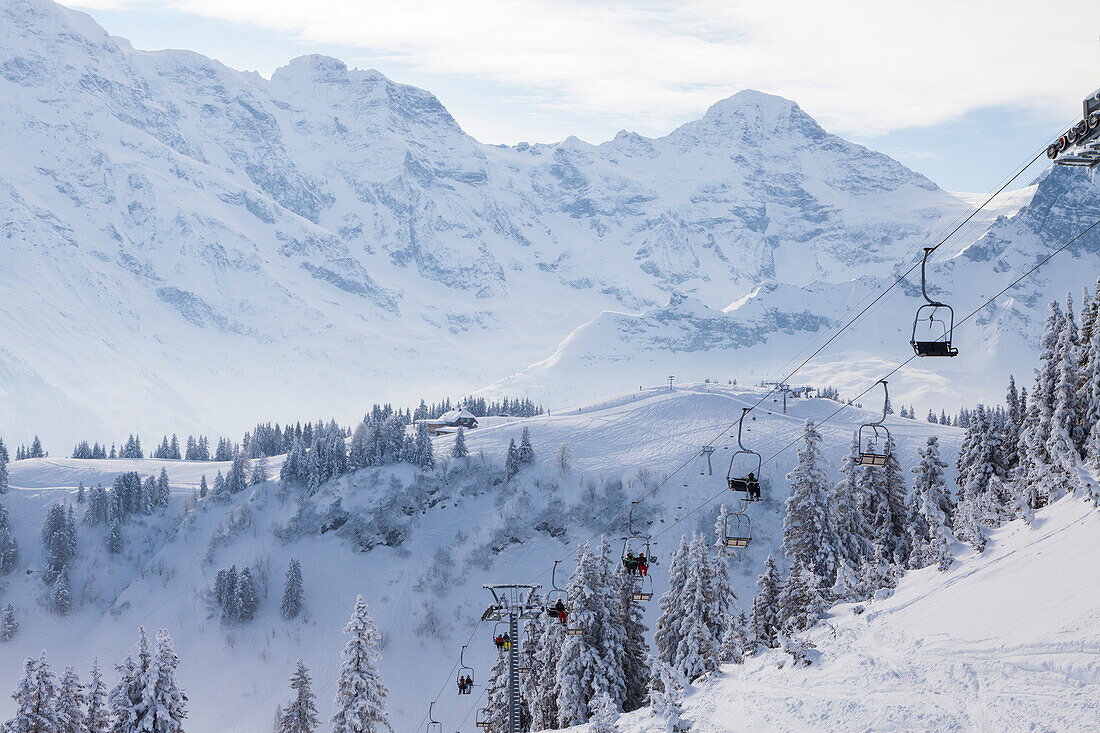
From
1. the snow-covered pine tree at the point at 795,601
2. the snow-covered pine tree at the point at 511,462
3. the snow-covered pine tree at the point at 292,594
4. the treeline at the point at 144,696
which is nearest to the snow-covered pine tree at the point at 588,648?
the snow-covered pine tree at the point at 795,601

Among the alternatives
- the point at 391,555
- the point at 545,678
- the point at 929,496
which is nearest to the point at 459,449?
the point at 391,555

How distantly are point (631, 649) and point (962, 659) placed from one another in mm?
28341

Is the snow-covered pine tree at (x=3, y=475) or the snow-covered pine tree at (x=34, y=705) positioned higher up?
the snow-covered pine tree at (x=34, y=705)

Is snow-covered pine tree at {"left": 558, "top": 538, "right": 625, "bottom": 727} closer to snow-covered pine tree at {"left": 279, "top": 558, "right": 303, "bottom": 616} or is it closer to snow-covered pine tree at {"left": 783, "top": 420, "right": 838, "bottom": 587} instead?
snow-covered pine tree at {"left": 783, "top": 420, "right": 838, "bottom": 587}

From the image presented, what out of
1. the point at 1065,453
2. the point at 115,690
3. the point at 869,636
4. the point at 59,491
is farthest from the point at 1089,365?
the point at 59,491

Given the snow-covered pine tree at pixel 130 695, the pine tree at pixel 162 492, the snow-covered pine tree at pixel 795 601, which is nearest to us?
the snow-covered pine tree at pixel 795 601

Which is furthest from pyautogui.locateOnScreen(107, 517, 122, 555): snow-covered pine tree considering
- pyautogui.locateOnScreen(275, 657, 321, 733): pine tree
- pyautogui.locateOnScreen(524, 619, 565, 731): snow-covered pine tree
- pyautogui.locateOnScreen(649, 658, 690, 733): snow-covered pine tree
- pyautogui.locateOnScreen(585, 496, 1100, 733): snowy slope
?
pyautogui.locateOnScreen(585, 496, 1100, 733): snowy slope

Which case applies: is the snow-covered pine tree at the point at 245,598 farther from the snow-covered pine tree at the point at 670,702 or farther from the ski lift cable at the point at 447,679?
the snow-covered pine tree at the point at 670,702

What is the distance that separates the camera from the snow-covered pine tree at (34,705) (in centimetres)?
Answer: 4572

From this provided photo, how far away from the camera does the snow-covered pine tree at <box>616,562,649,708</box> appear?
47406mm

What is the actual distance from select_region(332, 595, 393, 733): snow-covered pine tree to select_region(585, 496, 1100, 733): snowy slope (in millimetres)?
22247

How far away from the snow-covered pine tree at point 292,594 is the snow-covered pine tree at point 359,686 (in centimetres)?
6982

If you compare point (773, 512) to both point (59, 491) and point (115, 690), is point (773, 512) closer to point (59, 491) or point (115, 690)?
point (115, 690)

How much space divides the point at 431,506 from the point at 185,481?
61.4m
